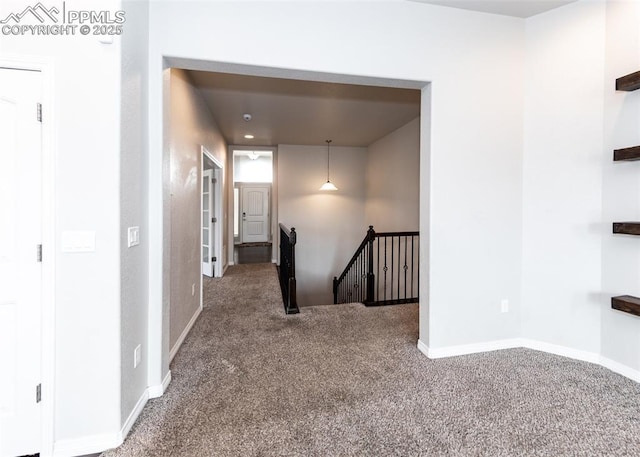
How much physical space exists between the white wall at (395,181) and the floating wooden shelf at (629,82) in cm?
248

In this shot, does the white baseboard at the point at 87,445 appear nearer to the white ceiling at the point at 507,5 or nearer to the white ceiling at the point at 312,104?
the white ceiling at the point at 312,104

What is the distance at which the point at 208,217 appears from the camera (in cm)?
503

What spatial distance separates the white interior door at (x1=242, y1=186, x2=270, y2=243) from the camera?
9.80 metres

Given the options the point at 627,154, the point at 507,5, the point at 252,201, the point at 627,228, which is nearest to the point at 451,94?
the point at 507,5

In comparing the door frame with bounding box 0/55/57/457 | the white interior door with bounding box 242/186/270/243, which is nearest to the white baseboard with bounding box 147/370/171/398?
the door frame with bounding box 0/55/57/457

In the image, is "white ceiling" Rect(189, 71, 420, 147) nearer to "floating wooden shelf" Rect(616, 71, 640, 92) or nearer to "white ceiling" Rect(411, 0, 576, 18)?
"white ceiling" Rect(411, 0, 576, 18)

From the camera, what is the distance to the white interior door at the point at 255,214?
9805 mm

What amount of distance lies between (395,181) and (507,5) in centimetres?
311

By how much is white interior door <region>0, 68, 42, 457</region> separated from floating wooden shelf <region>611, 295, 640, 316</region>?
3803 millimetres

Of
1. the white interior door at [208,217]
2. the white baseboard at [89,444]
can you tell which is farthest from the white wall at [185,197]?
the white interior door at [208,217]

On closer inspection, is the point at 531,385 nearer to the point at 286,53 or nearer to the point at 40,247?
the point at 286,53

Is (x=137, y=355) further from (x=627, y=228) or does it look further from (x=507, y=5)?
(x=507, y=5)

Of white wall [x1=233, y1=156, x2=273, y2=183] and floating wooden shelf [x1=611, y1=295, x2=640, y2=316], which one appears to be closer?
floating wooden shelf [x1=611, y1=295, x2=640, y2=316]

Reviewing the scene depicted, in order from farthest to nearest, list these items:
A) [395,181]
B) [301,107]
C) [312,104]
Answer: [395,181] → [301,107] → [312,104]
